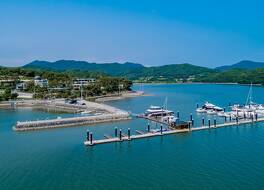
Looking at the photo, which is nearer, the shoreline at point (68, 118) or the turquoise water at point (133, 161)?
the turquoise water at point (133, 161)

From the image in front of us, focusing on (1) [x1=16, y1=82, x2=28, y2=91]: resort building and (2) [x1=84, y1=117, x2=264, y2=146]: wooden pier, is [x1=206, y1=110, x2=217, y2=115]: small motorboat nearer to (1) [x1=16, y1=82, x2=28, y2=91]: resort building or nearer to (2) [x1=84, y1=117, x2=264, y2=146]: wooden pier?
(2) [x1=84, y1=117, x2=264, y2=146]: wooden pier

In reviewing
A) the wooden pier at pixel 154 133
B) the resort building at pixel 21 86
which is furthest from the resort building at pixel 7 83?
the wooden pier at pixel 154 133

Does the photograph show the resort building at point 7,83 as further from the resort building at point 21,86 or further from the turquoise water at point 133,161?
the turquoise water at point 133,161

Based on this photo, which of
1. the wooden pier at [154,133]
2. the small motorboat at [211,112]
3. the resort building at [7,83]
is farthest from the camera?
the resort building at [7,83]

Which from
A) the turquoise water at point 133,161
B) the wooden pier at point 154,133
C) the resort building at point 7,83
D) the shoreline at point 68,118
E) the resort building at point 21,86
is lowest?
the turquoise water at point 133,161

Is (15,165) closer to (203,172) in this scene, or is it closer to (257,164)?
(203,172)

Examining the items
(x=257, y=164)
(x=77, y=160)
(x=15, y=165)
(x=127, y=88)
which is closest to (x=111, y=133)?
(x=77, y=160)

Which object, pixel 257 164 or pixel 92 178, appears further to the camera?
pixel 257 164

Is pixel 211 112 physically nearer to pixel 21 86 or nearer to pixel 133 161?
pixel 133 161
